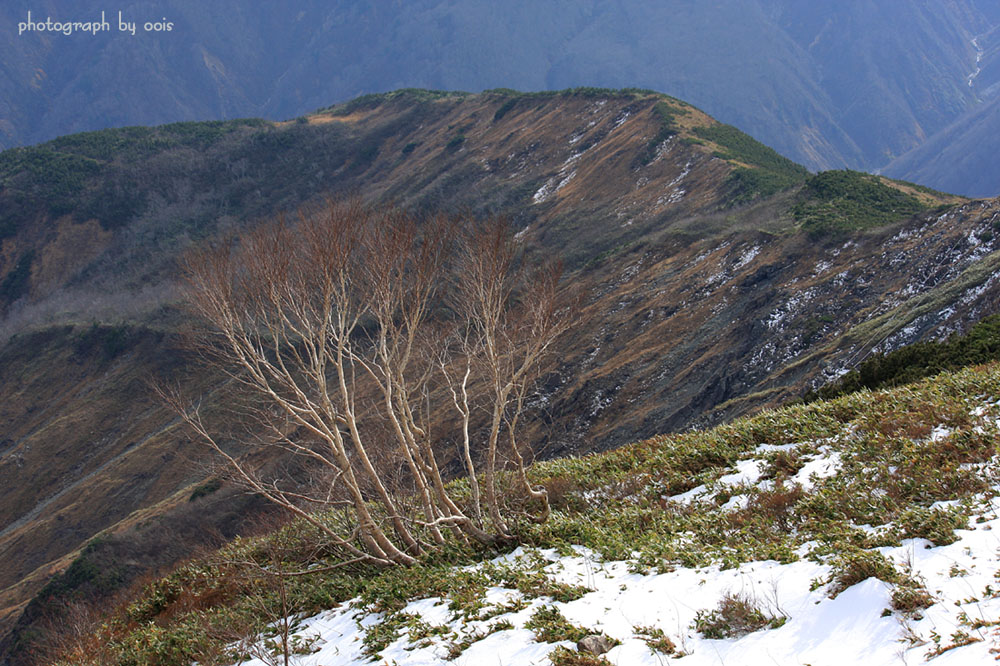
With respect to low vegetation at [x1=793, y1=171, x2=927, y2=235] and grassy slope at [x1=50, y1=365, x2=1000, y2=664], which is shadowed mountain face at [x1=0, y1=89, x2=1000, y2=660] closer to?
low vegetation at [x1=793, y1=171, x2=927, y2=235]

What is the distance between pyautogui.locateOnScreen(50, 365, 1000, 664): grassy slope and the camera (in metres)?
7.50

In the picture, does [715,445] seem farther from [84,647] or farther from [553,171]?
[553,171]

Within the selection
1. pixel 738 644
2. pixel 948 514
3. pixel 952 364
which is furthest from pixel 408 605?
pixel 952 364

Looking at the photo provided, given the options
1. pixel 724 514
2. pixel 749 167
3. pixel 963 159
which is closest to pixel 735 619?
pixel 724 514

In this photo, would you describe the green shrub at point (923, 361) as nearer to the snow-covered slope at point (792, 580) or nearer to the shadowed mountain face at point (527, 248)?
the snow-covered slope at point (792, 580)

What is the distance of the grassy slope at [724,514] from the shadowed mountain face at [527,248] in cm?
438

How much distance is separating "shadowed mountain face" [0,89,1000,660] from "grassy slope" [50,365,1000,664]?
438 cm

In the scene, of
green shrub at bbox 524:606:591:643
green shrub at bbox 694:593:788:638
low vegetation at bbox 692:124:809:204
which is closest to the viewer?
green shrub at bbox 694:593:788:638

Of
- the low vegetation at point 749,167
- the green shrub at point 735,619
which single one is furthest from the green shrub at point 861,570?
the low vegetation at point 749,167

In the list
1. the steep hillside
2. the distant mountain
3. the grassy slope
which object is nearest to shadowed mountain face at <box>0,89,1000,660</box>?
the grassy slope

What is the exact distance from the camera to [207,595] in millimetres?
12008

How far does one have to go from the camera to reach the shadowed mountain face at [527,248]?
977 inches

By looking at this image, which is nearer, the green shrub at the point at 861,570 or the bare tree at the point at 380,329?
the green shrub at the point at 861,570

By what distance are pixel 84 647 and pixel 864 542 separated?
1098cm
